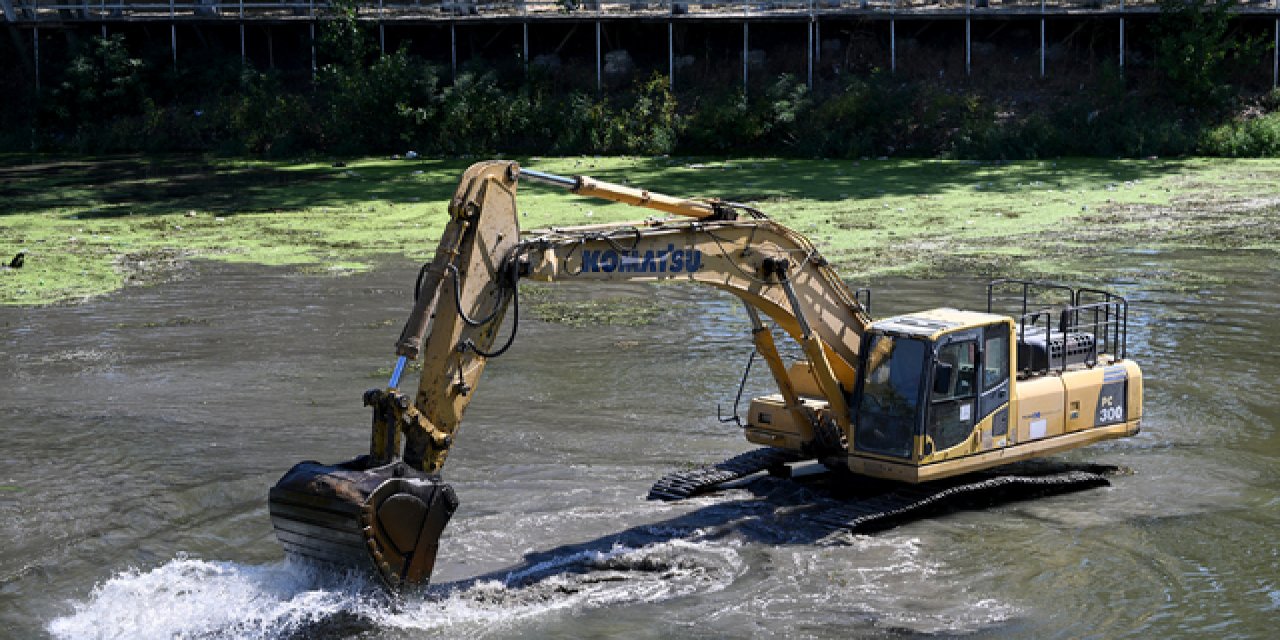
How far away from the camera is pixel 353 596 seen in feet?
39.3

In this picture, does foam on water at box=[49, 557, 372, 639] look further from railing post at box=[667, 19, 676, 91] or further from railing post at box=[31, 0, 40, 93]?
railing post at box=[31, 0, 40, 93]

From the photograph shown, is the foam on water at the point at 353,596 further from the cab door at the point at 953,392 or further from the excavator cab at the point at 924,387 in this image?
the cab door at the point at 953,392

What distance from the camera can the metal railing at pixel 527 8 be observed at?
154ft

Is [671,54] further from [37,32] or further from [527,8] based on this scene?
[37,32]

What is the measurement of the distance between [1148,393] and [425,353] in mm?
11782

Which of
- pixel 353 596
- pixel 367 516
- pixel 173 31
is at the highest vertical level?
pixel 173 31

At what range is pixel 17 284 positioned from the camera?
2794 centimetres

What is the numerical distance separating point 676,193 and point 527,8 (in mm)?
16601

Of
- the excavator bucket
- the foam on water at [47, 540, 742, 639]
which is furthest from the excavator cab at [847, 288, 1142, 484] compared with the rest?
the excavator bucket

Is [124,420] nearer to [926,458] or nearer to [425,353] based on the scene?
[425,353]

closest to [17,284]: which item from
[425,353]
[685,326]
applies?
[685,326]

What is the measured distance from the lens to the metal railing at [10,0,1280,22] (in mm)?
46938

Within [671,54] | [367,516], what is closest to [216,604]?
[367,516]

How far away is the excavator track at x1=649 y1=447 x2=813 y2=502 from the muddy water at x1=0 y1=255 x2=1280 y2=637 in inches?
7.9
